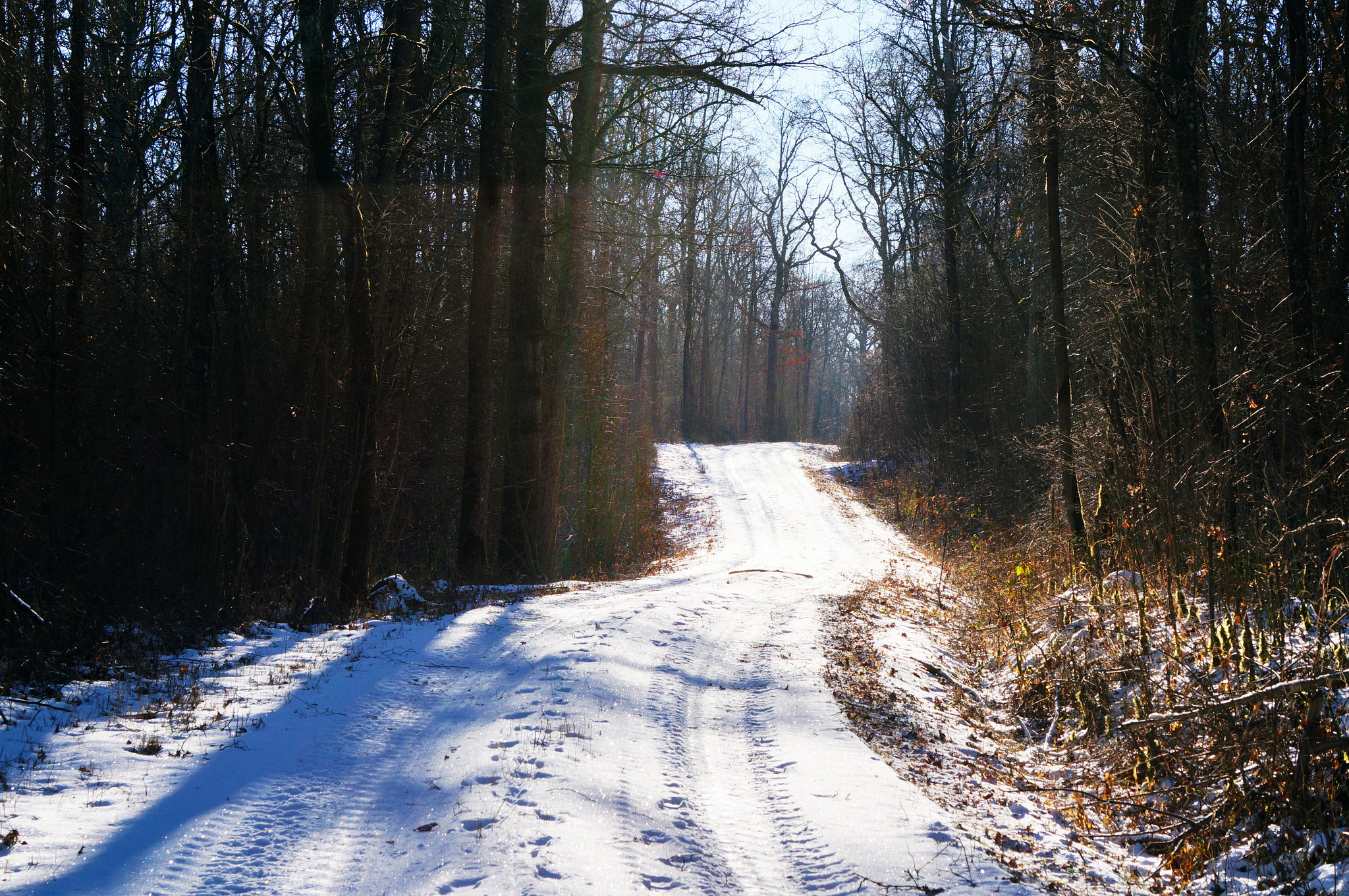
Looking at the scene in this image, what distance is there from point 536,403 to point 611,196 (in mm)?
8997

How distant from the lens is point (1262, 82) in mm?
8336

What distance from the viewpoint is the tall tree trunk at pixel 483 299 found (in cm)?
1209

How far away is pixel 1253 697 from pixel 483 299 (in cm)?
1100

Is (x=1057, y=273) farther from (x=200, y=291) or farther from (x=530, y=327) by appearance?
(x=200, y=291)

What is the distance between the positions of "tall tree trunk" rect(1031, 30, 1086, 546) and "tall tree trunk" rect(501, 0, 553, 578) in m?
7.14

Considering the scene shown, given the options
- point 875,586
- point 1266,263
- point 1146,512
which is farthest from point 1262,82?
point 875,586

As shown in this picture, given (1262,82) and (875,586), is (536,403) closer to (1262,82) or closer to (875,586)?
(875,586)

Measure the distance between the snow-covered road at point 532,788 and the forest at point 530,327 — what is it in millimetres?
2087

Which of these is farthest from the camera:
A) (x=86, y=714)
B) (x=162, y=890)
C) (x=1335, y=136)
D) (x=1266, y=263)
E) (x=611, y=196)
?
(x=611, y=196)

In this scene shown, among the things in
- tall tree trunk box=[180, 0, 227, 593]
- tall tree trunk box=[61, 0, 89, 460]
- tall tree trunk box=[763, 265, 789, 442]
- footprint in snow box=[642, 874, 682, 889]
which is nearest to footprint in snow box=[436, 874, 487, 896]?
footprint in snow box=[642, 874, 682, 889]

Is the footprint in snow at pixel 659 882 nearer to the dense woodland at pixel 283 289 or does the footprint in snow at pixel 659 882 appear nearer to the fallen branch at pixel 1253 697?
the fallen branch at pixel 1253 697

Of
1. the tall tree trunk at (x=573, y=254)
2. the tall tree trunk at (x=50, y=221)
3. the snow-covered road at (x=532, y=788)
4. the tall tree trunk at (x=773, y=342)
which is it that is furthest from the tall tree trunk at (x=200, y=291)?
the tall tree trunk at (x=773, y=342)

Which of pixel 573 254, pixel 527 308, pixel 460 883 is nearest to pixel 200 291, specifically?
pixel 527 308

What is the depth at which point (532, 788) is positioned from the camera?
4.54 metres
